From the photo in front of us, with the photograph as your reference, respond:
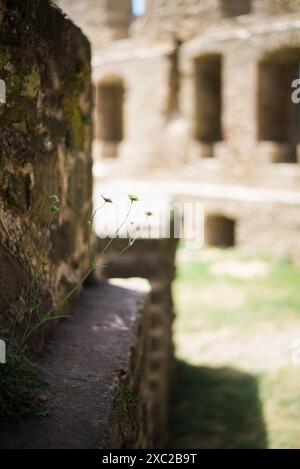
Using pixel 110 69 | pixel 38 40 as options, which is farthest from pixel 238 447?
pixel 110 69

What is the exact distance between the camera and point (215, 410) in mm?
4148

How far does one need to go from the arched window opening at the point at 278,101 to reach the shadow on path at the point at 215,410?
17.8ft

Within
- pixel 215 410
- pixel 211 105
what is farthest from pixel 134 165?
pixel 215 410

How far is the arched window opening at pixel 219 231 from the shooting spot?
9.79 metres

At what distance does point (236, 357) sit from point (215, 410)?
987mm

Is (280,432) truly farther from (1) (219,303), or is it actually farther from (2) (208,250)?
(2) (208,250)

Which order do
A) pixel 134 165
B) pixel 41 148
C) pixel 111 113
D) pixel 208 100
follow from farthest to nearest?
pixel 111 113
pixel 134 165
pixel 208 100
pixel 41 148

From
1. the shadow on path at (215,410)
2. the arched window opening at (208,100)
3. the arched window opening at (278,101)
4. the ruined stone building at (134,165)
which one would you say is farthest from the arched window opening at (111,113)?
the shadow on path at (215,410)

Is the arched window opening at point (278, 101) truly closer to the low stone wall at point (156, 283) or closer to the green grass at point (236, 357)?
the green grass at point (236, 357)

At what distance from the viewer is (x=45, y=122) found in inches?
79.2

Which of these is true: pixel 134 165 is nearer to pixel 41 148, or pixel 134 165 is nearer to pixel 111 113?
pixel 111 113

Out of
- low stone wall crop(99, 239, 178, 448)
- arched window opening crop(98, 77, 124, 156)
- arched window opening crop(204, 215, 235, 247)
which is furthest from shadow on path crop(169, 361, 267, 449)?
arched window opening crop(98, 77, 124, 156)
